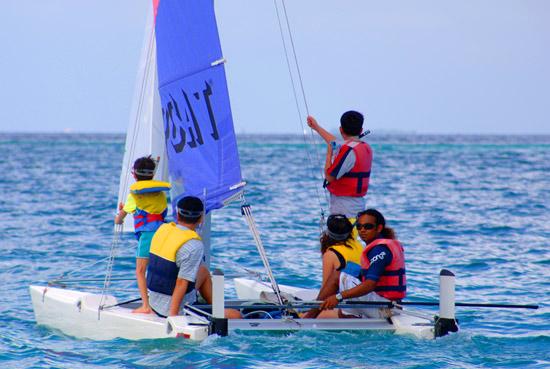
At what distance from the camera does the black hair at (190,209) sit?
778 centimetres

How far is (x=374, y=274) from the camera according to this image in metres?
7.65

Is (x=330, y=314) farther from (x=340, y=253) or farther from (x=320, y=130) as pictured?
(x=320, y=130)

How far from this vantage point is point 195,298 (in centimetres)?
809

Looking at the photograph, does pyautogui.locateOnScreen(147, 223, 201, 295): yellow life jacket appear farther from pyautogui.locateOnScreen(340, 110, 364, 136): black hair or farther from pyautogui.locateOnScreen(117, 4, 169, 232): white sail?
pyautogui.locateOnScreen(117, 4, 169, 232): white sail

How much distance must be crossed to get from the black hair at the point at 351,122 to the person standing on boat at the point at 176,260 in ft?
4.79

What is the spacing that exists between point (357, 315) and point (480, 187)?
25758 mm

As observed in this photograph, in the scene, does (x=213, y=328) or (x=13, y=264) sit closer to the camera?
(x=213, y=328)

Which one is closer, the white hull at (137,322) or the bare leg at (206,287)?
the white hull at (137,322)

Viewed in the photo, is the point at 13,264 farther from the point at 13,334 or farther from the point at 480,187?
the point at 480,187

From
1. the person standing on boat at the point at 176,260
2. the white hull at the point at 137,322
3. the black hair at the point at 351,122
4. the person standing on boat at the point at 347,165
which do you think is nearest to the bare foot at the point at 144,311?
the white hull at the point at 137,322

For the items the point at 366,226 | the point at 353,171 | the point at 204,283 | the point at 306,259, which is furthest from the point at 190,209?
the point at 306,259

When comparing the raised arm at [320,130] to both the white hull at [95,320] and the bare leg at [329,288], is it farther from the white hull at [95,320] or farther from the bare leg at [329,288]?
the white hull at [95,320]

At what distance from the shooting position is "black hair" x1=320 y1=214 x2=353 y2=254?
7.92 m

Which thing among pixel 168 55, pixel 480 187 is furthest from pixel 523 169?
pixel 168 55
